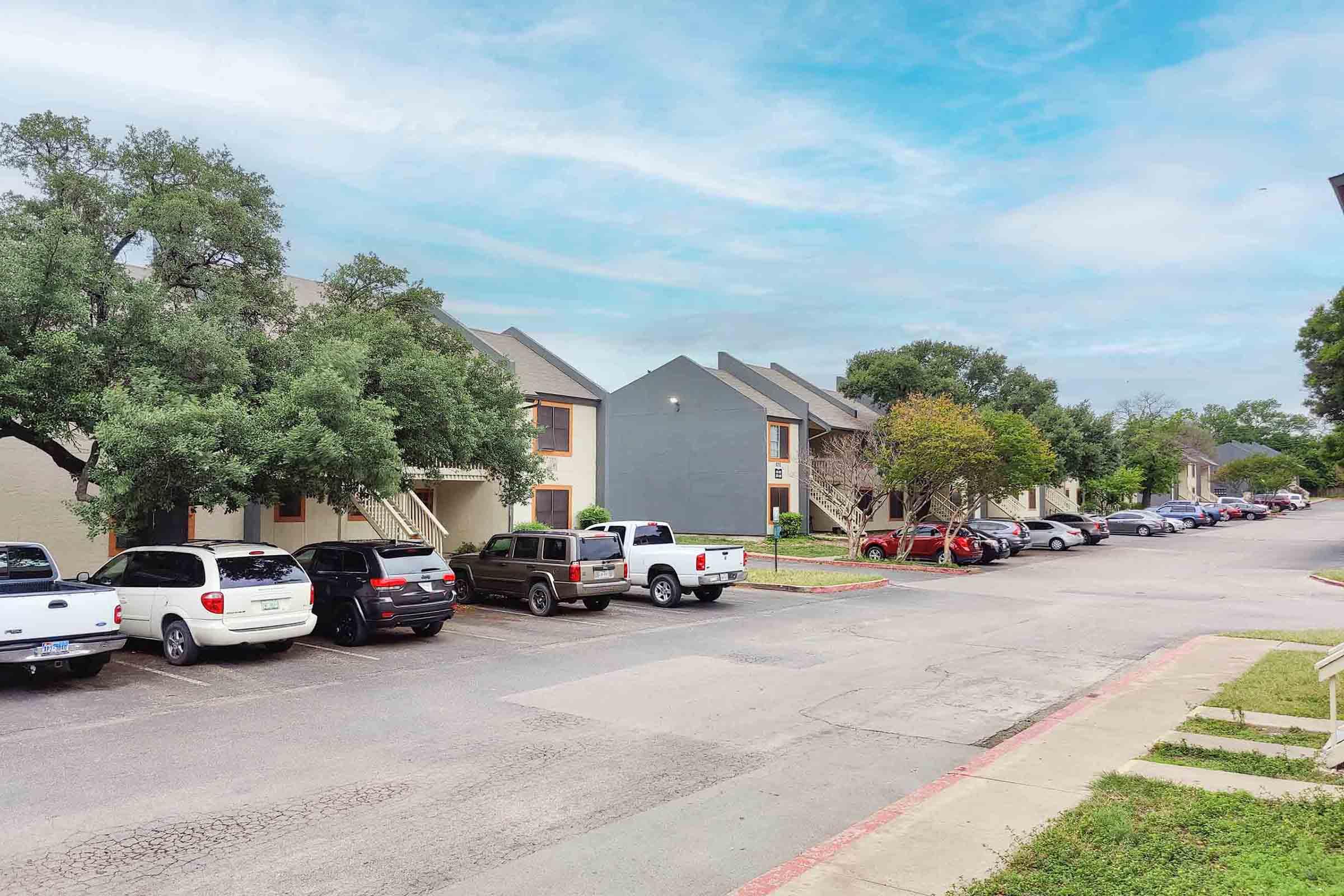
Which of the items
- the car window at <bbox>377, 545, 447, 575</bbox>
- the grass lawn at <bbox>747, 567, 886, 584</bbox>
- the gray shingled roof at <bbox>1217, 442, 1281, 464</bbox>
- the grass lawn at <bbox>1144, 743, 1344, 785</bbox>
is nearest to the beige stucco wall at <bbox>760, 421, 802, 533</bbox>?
the grass lawn at <bbox>747, 567, 886, 584</bbox>

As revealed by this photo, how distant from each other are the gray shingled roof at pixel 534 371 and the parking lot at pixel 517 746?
43.1 ft

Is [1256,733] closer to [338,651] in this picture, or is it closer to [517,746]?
[517,746]

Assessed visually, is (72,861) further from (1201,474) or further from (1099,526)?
(1201,474)

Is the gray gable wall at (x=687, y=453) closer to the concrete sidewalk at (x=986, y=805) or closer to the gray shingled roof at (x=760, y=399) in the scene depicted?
the gray shingled roof at (x=760, y=399)

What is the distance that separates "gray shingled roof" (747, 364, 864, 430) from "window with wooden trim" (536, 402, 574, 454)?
1408 cm

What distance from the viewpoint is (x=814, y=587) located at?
23.7 m

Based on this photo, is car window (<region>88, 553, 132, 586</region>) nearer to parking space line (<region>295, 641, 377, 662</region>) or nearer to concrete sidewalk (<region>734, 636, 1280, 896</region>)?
parking space line (<region>295, 641, 377, 662</region>)

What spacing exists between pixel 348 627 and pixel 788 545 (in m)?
24.5

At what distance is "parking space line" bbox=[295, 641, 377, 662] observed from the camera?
13.9 meters

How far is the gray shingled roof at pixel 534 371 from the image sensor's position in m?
30.3

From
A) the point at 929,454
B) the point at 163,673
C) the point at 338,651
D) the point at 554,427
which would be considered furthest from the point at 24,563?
the point at 929,454

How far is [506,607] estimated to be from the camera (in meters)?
20.0

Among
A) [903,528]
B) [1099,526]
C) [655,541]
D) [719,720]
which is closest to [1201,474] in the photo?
[1099,526]

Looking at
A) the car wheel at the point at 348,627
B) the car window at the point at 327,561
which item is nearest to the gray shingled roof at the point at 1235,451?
the car window at the point at 327,561
